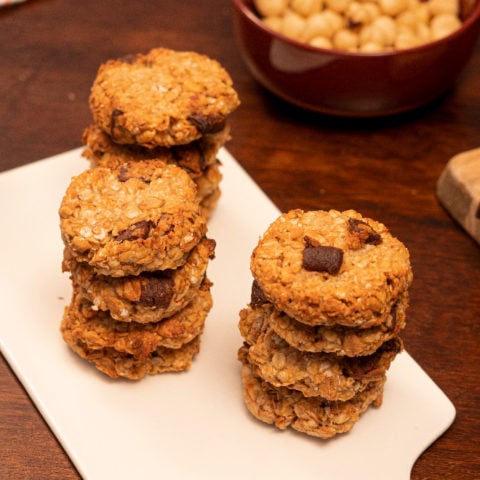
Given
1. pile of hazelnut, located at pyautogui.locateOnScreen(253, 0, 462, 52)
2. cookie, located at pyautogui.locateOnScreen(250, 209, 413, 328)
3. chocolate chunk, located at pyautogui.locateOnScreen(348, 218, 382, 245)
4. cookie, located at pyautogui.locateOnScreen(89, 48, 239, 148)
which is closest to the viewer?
cookie, located at pyautogui.locateOnScreen(250, 209, 413, 328)

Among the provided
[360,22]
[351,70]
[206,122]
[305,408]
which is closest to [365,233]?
[305,408]

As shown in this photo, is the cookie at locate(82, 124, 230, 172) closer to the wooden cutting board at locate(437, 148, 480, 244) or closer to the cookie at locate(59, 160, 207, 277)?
the cookie at locate(59, 160, 207, 277)

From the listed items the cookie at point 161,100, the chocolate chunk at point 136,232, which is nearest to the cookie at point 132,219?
the chocolate chunk at point 136,232

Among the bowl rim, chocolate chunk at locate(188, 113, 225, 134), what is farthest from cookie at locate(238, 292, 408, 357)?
the bowl rim

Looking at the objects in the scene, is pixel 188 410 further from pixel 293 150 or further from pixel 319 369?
pixel 293 150

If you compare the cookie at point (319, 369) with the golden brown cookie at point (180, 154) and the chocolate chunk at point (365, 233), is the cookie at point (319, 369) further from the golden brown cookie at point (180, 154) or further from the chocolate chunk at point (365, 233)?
the golden brown cookie at point (180, 154)

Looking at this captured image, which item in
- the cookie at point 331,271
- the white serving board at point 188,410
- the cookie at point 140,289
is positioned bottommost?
the white serving board at point 188,410
